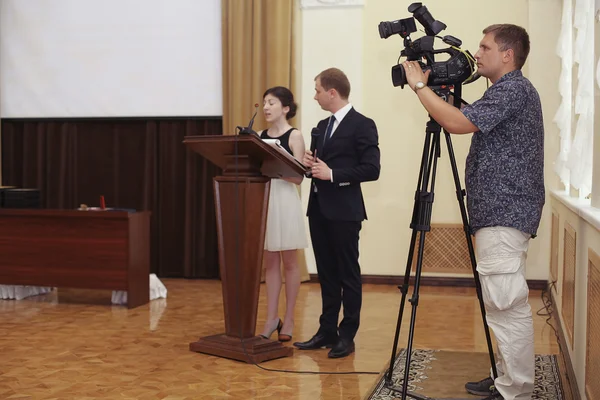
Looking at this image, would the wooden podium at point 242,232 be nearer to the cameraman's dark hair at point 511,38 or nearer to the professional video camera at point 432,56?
the professional video camera at point 432,56

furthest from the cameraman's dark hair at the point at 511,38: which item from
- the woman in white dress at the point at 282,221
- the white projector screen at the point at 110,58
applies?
the white projector screen at the point at 110,58

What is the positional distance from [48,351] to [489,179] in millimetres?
2597

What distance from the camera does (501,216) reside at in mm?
2930

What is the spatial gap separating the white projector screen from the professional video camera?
4.30m

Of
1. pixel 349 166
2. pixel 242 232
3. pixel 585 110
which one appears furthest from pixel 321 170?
pixel 585 110

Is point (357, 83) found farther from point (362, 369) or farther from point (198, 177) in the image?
point (362, 369)

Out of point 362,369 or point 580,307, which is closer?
point 580,307

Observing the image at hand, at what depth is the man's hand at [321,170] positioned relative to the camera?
3.87 meters

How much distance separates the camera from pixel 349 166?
Answer: 402 cm

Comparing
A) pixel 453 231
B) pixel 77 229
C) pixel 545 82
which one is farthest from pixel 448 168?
pixel 77 229

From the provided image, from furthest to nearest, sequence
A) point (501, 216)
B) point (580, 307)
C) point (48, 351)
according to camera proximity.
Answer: point (48, 351), point (580, 307), point (501, 216)

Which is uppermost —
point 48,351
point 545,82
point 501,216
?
point 545,82

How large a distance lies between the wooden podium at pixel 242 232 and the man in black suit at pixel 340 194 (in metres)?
0.21

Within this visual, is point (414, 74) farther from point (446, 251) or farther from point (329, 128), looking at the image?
point (446, 251)
